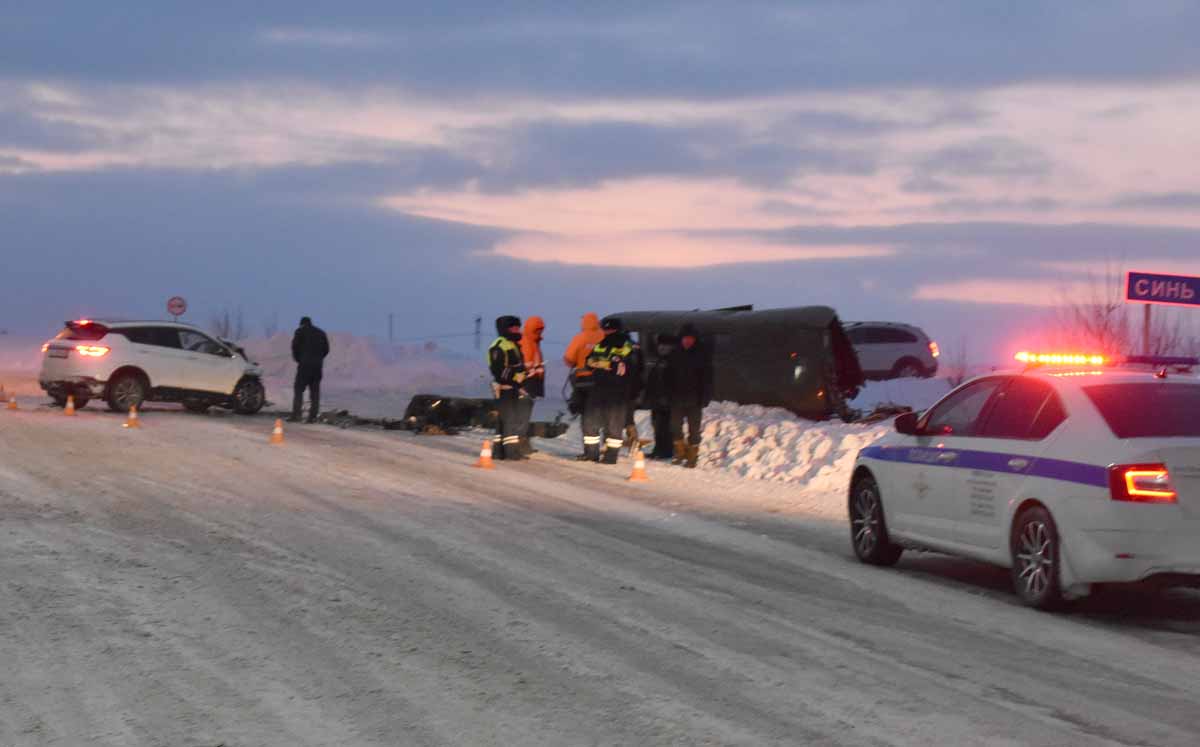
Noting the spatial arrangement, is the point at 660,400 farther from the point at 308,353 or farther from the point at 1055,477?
the point at 1055,477

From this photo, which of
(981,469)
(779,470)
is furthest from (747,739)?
(779,470)

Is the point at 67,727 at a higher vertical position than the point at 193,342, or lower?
lower

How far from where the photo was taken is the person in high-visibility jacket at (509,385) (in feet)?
69.0

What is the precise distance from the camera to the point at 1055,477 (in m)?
10.3

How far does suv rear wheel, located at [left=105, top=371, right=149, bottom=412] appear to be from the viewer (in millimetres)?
28953

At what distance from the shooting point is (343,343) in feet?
186

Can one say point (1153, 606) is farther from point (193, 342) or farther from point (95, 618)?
point (193, 342)

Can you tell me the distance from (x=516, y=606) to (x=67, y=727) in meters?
3.52

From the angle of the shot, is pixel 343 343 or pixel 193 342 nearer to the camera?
pixel 193 342

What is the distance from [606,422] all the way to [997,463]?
34.9ft

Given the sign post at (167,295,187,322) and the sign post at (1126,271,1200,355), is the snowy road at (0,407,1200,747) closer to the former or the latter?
the sign post at (1126,271,1200,355)

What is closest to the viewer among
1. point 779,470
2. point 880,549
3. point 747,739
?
point 747,739

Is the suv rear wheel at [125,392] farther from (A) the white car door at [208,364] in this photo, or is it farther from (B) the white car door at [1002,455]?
(B) the white car door at [1002,455]

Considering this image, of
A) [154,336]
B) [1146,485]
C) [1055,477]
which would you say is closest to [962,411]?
[1055,477]
